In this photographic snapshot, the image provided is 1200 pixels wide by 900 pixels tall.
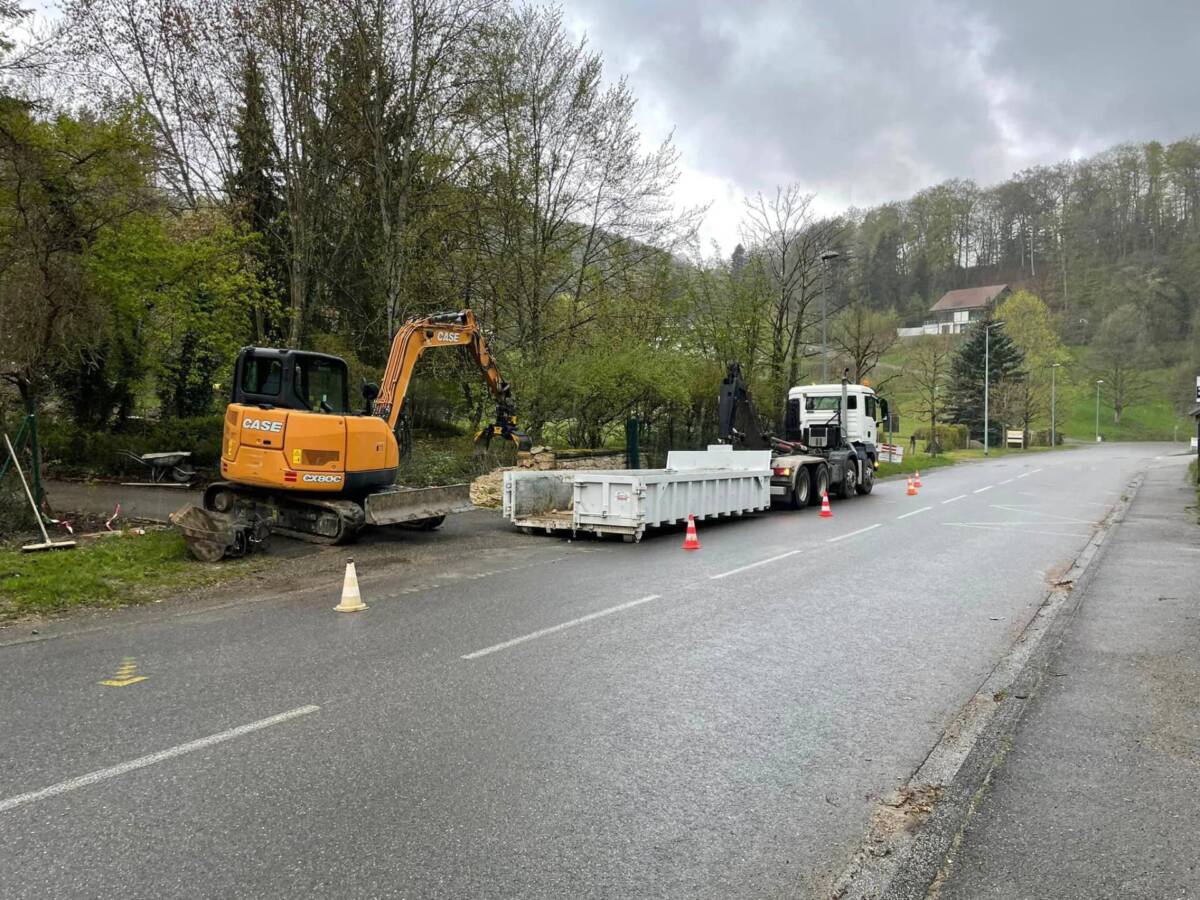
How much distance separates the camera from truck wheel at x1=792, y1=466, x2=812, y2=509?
1912 centimetres

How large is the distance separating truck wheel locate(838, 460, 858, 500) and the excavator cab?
1419cm

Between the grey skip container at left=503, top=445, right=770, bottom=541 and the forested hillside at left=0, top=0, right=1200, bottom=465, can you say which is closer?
the grey skip container at left=503, top=445, right=770, bottom=541

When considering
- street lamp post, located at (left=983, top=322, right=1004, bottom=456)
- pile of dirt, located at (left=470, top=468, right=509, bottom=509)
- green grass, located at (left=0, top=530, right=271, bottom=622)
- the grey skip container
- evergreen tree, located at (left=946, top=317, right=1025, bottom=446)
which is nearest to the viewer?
green grass, located at (left=0, top=530, right=271, bottom=622)

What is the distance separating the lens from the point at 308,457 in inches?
463

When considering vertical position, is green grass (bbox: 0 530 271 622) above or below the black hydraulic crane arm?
below

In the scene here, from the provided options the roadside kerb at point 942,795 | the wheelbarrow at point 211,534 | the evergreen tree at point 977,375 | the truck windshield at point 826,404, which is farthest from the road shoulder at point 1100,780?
the evergreen tree at point 977,375

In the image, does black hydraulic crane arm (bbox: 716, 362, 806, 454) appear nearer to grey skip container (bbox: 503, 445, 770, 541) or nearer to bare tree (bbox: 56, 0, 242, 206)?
grey skip container (bbox: 503, 445, 770, 541)

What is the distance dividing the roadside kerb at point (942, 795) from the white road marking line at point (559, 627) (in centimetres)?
341

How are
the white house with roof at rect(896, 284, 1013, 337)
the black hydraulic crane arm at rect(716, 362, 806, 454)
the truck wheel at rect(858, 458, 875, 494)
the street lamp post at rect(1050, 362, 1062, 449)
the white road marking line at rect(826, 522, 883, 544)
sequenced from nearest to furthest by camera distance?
the white road marking line at rect(826, 522, 883, 544)
the black hydraulic crane arm at rect(716, 362, 806, 454)
the truck wheel at rect(858, 458, 875, 494)
the street lamp post at rect(1050, 362, 1062, 449)
the white house with roof at rect(896, 284, 1013, 337)

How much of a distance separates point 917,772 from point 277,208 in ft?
84.6

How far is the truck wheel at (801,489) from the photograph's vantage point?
62.7 ft

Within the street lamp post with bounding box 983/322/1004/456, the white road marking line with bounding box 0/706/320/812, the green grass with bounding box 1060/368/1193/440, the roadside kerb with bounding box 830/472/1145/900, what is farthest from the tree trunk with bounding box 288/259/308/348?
the green grass with bounding box 1060/368/1193/440

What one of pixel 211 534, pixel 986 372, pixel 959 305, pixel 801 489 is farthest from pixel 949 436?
pixel 211 534

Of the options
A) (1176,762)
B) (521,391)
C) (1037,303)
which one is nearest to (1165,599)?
(1176,762)
